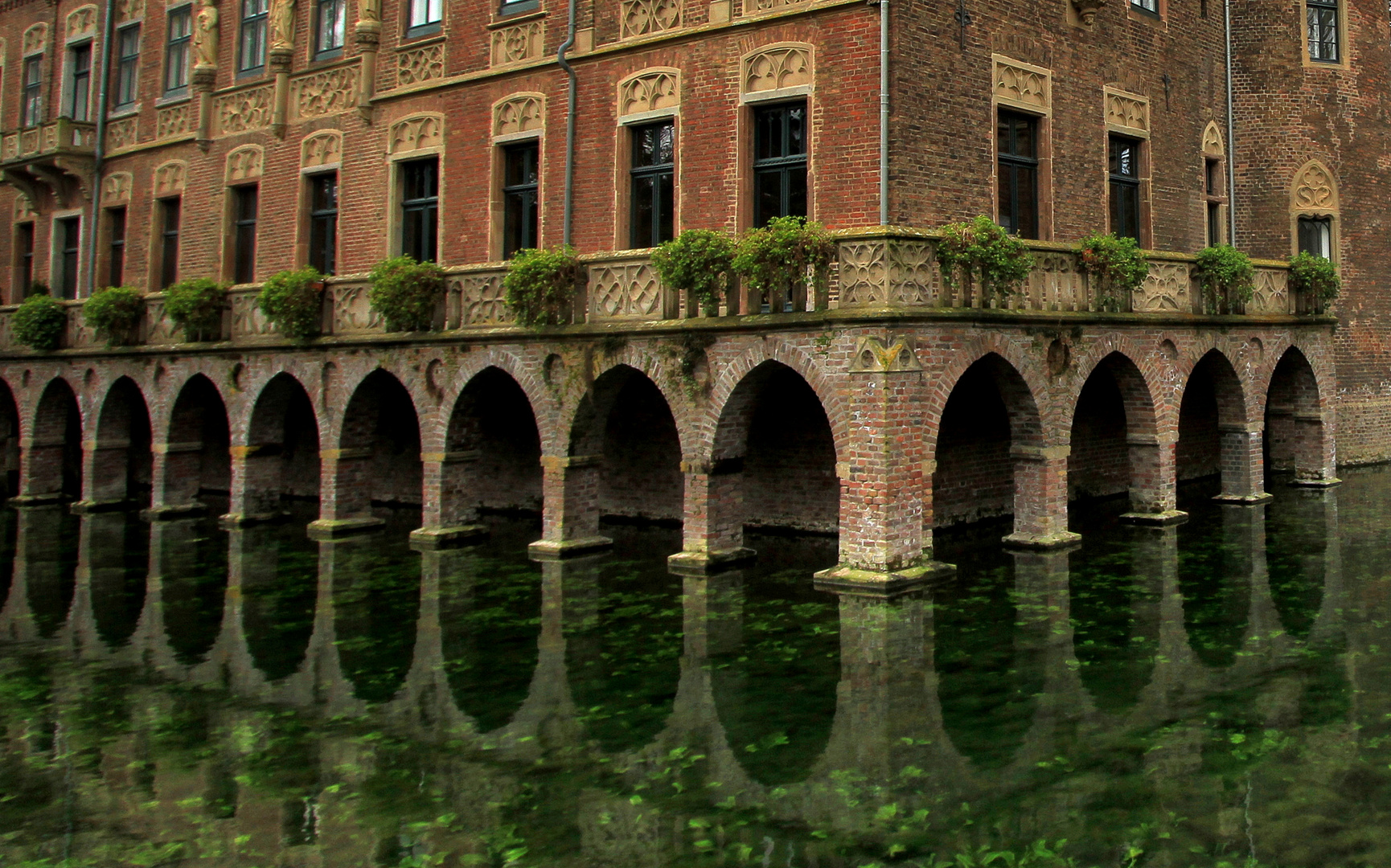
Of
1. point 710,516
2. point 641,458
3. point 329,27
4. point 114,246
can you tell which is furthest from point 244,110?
point 710,516

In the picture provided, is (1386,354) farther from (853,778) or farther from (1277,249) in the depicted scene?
(853,778)

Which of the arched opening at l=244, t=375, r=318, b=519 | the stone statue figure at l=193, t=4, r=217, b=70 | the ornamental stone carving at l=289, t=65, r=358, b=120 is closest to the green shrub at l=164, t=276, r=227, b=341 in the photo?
the arched opening at l=244, t=375, r=318, b=519

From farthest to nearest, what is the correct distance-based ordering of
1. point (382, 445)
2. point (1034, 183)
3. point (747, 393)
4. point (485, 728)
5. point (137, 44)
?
point (137, 44), point (382, 445), point (1034, 183), point (747, 393), point (485, 728)

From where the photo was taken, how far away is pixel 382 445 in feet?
67.3

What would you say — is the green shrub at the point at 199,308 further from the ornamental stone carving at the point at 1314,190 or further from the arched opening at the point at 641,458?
the ornamental stone carving at the point at 1314,190

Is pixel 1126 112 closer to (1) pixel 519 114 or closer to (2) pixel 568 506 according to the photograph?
(1) pixel 519 114

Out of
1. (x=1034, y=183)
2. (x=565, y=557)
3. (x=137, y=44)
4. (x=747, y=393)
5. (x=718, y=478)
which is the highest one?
(x=137, y=44)

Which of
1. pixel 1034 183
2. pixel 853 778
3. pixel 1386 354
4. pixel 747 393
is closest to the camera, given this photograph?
A: pixel 853 778

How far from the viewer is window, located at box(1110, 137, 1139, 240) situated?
17312mm

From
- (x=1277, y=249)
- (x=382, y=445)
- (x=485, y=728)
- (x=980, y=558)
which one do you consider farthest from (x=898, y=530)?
(x=1277, y=249)

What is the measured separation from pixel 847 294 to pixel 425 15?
34.3 feet

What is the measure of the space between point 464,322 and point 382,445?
5.33 meters

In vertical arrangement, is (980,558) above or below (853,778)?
above

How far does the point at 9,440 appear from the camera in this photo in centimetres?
2605
